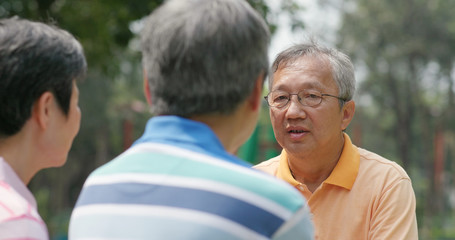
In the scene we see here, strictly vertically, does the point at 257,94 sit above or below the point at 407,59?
above

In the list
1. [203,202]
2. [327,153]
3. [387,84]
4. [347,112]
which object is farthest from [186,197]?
[387,84]

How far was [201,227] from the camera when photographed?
141 centimetres

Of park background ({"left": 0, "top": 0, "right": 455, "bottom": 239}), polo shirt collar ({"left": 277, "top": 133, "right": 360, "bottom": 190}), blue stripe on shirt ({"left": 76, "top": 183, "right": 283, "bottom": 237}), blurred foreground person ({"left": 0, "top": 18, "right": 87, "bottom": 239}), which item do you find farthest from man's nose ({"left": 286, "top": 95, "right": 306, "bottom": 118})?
park background ({"left": 0, "top": 0, "right": 455, "bottom": 239})

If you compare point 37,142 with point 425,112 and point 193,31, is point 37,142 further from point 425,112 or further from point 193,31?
point 425,112

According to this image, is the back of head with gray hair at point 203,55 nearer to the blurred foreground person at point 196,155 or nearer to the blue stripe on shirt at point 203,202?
the blurred foreground person at point 196,155

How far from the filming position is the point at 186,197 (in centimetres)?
145

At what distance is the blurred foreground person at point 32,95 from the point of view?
72.8 inches

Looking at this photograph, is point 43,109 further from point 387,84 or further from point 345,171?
point 387,84

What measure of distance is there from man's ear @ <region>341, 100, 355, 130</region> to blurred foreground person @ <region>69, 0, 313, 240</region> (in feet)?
5.55

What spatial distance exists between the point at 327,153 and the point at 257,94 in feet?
5.29

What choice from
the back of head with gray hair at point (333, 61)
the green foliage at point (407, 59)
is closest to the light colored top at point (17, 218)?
the back of head with gray hair at point (333, 61)

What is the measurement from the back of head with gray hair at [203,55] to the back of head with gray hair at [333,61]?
5.26 ft

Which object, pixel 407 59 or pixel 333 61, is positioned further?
pixel 407 59

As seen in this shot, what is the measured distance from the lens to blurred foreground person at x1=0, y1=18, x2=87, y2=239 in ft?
6.07
